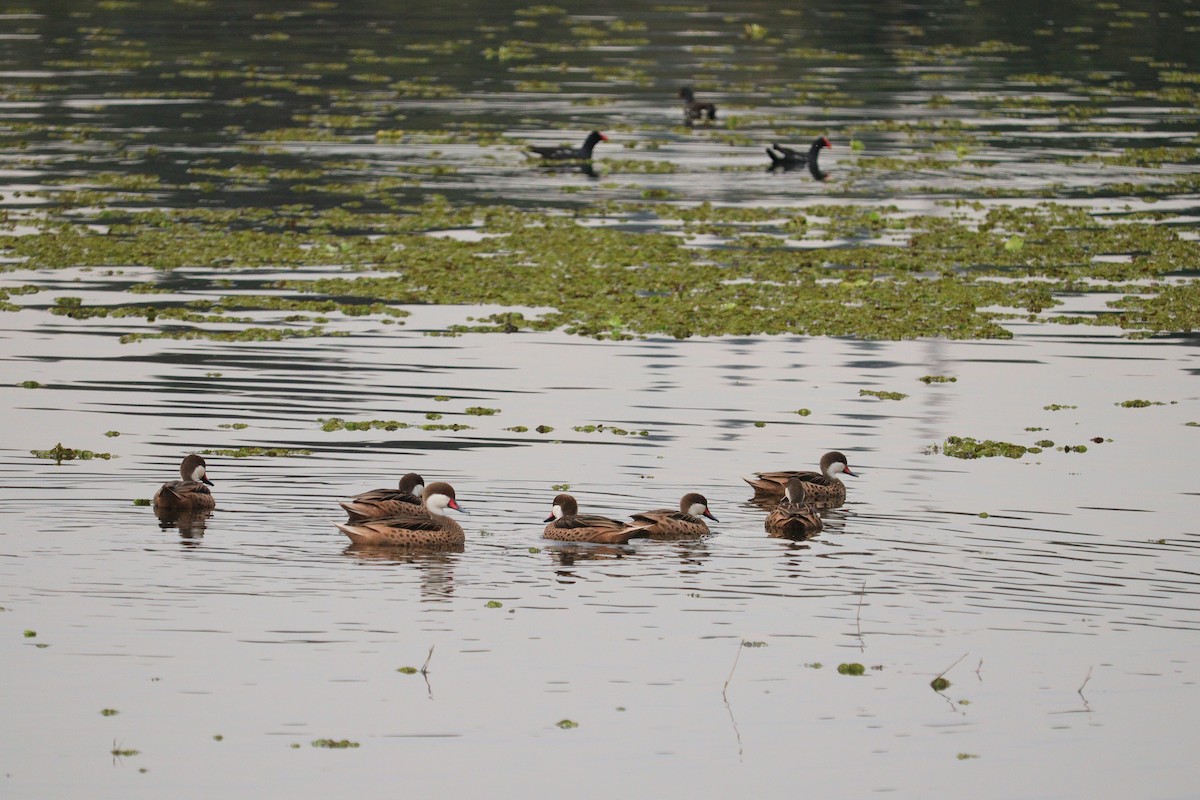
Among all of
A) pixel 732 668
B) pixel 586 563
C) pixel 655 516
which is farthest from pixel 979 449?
pixel 732 668

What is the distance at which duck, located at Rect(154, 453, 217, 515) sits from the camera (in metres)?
18.6

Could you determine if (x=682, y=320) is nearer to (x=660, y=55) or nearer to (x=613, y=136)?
(x=613, y=136)

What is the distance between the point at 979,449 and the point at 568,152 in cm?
2423

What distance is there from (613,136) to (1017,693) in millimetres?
36282

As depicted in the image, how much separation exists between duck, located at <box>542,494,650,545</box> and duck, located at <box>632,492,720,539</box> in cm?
Answer: 10

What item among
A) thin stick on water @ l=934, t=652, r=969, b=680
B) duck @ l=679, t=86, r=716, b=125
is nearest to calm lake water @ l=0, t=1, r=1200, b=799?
thin stick on water @ l=934, t=652, r=969, b=680

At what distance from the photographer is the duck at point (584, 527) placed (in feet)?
59.5

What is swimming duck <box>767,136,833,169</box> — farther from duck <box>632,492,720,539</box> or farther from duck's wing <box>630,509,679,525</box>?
duck's wing <box>630,509,679,525</box>

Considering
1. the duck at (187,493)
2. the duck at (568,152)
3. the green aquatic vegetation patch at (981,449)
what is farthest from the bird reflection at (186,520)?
the duck at (568,152)

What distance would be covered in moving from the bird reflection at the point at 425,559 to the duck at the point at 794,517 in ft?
10.0

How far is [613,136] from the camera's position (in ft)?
163

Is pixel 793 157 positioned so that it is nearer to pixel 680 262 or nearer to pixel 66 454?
pixel 680 262

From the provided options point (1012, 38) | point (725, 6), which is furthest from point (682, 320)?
point (725, 6)

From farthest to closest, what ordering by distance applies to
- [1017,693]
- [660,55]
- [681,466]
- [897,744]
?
[660,55] → [681,466] → [1017,693] → [897,744]
